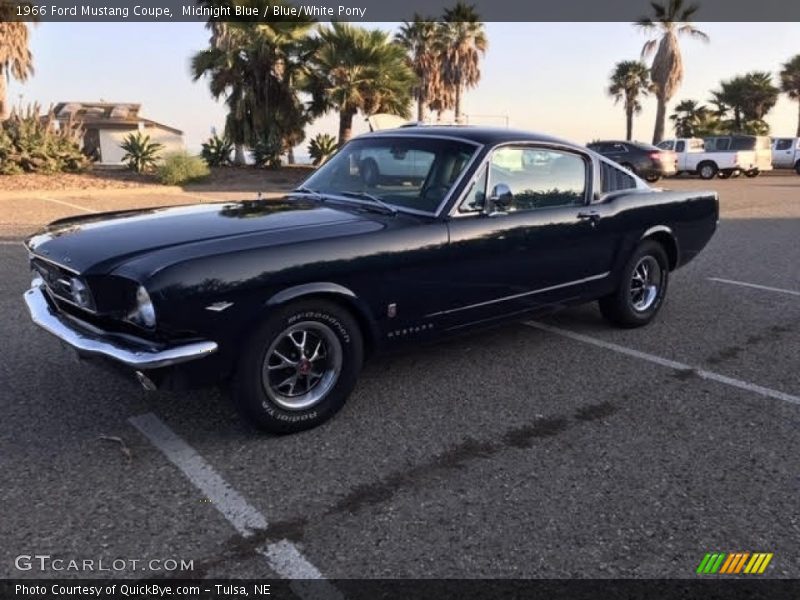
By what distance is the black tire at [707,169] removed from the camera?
2804cm

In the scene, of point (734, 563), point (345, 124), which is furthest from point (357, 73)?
point (734, 563)

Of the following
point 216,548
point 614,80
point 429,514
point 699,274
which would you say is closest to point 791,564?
point 429,514

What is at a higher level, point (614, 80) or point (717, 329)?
point (614, 80)

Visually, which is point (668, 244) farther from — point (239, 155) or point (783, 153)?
point (783, 153)

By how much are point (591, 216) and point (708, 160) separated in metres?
26.6

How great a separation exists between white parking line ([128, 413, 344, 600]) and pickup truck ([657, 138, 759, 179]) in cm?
2759

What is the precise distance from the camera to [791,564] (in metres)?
2.54

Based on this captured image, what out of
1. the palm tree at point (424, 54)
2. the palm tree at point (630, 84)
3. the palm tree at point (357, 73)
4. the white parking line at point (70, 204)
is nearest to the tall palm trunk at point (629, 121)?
the palm tree at point (630, 84)

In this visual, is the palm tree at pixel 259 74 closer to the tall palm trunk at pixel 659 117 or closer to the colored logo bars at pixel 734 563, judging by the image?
the colored logo bars at pixel 734 563

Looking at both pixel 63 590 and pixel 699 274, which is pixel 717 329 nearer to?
pixel 699 274

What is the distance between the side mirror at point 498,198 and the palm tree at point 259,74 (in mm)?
18920

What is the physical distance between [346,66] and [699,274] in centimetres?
1559

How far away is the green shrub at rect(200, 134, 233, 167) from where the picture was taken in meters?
21.7

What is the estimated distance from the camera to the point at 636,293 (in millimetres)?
5527
